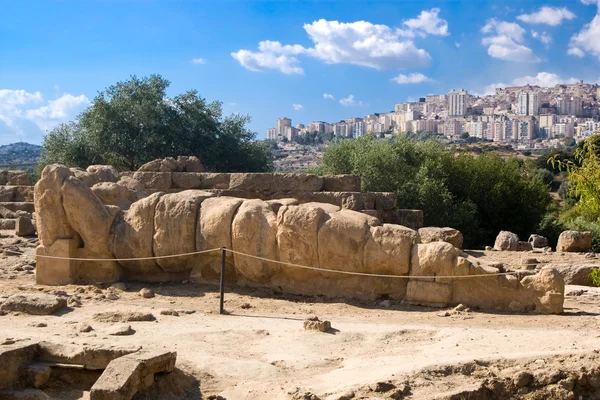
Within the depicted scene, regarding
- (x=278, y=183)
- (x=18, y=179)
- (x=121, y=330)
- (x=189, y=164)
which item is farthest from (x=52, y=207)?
(x=18, y=179)

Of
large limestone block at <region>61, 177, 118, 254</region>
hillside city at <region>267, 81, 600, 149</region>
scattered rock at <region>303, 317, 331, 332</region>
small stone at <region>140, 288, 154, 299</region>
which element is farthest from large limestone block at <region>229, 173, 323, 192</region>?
hillside city at <region>267, 81, 600, 149</region>

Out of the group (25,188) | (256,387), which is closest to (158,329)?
(256,387)

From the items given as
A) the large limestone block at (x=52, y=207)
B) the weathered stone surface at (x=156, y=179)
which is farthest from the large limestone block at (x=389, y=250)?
the weathered stone surface at (x=156, y=179)

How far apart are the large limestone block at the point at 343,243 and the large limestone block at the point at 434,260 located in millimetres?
729

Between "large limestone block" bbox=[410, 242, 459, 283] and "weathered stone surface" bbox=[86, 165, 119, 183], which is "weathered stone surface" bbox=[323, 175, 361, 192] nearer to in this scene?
"weathered stone surface" bbox=[86, 165, 119, 183]

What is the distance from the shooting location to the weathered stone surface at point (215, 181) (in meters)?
16.2

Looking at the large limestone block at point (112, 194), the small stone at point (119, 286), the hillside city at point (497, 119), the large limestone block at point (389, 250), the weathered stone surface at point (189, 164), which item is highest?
the hillside city at point (497, 119)

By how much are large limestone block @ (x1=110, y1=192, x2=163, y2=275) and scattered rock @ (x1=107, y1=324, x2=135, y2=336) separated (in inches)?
112

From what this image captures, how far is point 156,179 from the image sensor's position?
16.6 meters

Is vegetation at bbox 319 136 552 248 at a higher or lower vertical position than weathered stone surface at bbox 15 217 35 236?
higher

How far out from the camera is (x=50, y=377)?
22.8 feet

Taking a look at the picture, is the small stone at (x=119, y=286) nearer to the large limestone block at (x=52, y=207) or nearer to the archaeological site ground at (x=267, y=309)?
the archaeological site ground at (x=267, y=309)

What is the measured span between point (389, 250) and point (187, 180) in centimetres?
825

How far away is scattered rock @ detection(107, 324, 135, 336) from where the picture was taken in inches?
307
